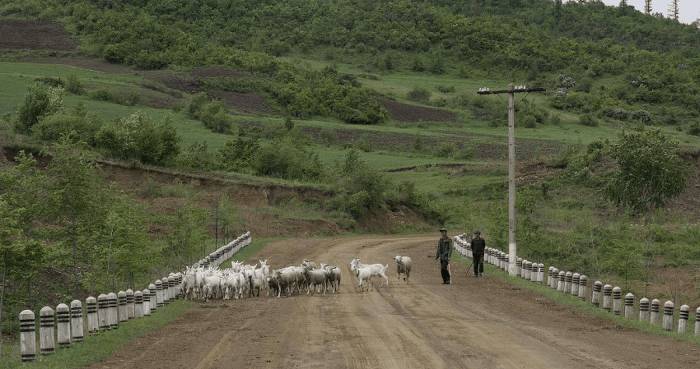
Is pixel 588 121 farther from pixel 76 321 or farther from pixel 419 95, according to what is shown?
pixel 76 321

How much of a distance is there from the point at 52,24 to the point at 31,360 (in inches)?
5389

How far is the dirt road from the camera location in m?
17.8

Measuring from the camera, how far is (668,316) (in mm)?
25156

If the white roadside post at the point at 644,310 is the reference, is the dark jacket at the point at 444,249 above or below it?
above

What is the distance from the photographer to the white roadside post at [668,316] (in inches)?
981

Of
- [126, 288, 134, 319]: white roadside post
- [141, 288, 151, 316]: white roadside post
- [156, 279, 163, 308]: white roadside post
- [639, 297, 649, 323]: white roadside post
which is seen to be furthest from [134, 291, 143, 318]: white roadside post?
[639, 297, 649, 323]: white roadside post

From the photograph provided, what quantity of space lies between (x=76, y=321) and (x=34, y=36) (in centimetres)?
12723

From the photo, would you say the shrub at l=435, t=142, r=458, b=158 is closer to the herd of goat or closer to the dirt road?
the herd of goat

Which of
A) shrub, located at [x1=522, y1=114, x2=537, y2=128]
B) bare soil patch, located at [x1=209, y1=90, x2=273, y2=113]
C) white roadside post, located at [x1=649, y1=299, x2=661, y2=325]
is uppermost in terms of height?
bare soil patch, located at [x1=209, y1=90, x2=273, y2=113]

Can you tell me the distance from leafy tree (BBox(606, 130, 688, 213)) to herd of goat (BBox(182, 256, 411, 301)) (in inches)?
1641

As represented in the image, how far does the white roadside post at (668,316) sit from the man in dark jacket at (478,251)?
12884 millimetres

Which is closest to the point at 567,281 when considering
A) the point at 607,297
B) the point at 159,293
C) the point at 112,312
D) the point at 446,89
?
the point at 607,297

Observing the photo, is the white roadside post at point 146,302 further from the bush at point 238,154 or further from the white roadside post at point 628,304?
the bush at point 238,154

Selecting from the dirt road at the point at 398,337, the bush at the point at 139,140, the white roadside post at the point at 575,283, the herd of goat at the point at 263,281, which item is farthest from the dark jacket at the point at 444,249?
the bush at the point at 139,140
